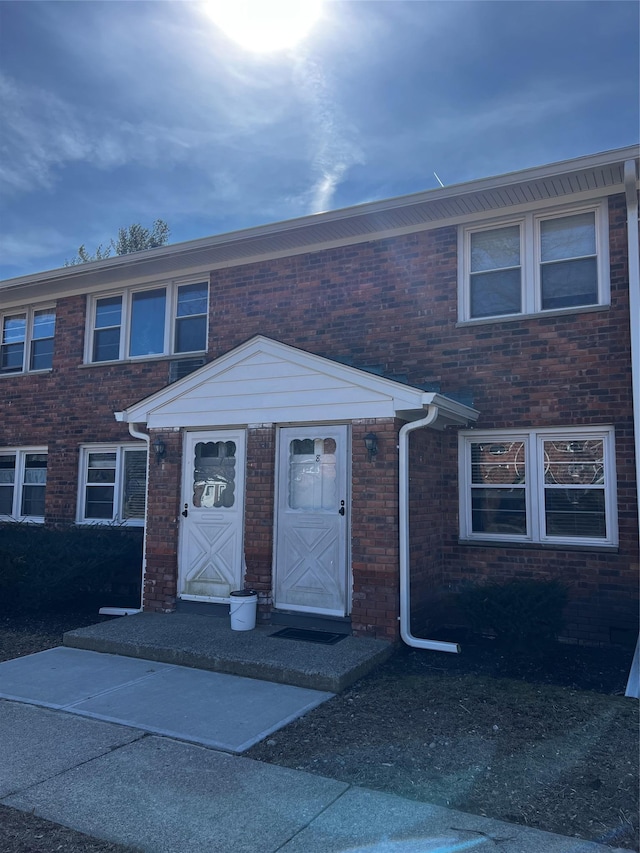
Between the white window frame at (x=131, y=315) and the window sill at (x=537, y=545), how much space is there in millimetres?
5210

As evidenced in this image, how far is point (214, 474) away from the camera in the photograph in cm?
867

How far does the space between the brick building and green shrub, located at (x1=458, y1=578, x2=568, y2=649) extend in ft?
2.52

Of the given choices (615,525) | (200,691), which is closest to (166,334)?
(200,691)

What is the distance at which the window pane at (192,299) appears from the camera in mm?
10781

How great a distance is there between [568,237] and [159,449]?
5.92 metres

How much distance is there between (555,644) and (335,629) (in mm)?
2376

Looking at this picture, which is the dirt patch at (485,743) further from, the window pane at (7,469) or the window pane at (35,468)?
the window pane at (7,469)

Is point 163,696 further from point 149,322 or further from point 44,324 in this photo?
point 44,324

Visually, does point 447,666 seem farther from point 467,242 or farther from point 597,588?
point 467,242

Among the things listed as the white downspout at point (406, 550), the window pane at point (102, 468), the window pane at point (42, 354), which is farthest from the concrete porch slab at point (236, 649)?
the window pane at point (42, 354)

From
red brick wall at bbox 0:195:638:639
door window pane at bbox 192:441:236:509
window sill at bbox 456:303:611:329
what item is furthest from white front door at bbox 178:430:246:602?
window sill at bbox 456:303:611:329

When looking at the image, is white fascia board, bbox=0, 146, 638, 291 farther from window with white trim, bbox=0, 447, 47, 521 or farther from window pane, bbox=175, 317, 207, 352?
window with white trim, bbox=0, 447, 47, 521

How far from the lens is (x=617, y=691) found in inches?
231

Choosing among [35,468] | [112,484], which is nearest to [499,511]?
[112,484]
